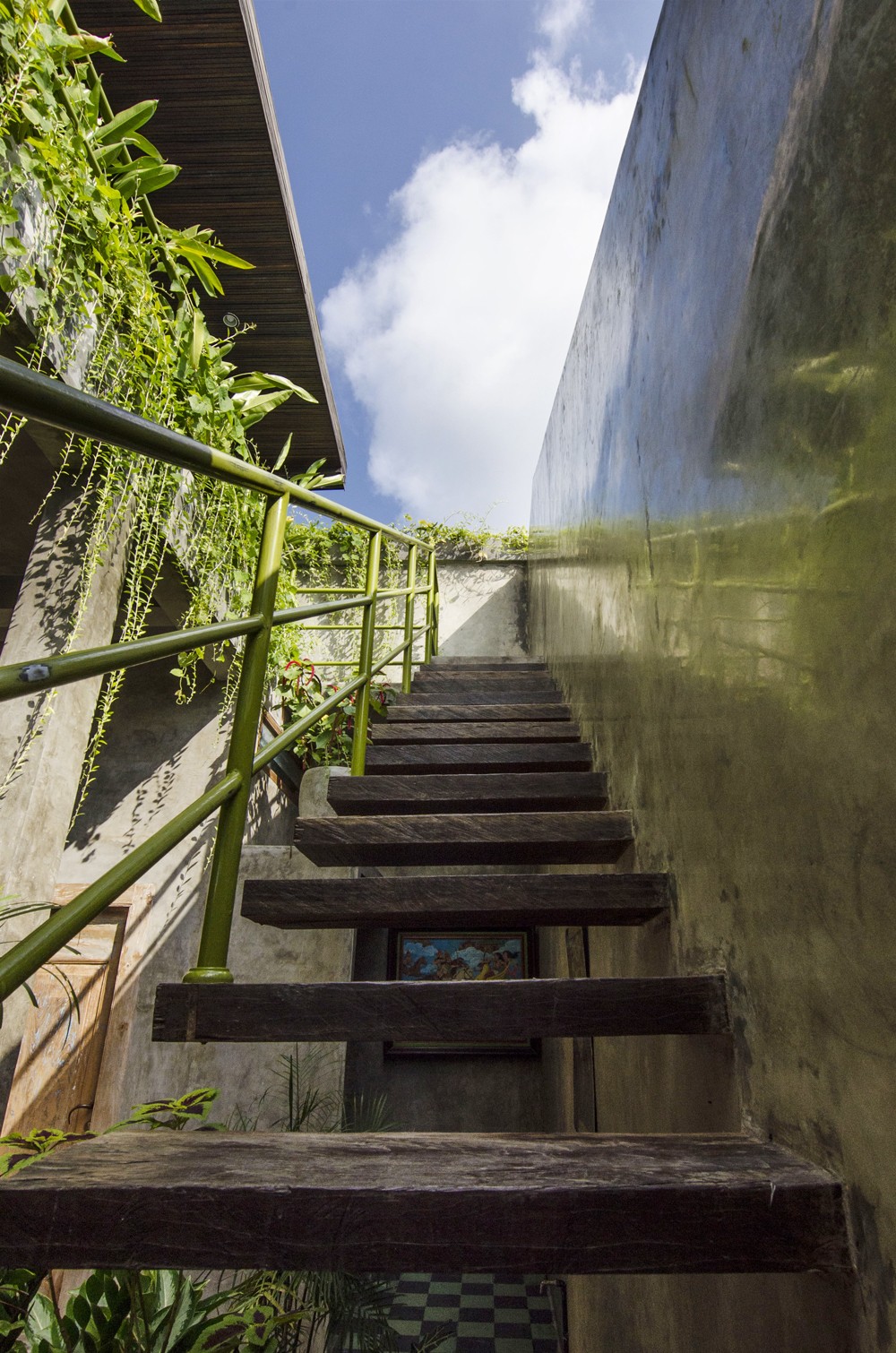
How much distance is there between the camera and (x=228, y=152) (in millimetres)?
3377

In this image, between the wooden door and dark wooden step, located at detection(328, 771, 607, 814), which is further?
the wooden door

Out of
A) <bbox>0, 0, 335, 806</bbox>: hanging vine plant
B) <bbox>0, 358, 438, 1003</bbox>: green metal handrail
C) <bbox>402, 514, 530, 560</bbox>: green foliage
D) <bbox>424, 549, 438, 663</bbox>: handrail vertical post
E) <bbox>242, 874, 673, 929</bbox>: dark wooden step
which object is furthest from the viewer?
<bbox>402, 514, 530, 560</bbox>: green foliage

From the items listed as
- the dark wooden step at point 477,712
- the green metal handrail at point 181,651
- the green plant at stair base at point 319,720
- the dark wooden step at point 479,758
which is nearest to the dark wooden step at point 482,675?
the green plant at stair base at point 319,720

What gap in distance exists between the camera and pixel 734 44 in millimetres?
1190

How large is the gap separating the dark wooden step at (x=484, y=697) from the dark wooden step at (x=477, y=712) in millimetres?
284

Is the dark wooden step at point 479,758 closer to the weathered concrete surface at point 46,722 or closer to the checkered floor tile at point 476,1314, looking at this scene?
the weathered concrete surface at point 46,722

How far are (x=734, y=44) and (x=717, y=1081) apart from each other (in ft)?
5.52

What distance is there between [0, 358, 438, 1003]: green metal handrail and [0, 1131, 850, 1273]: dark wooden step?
0.23 meters

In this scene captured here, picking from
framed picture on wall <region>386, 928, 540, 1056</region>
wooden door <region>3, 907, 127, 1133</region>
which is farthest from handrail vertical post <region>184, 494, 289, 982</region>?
framed picture on wall <region>386, 928, 540, 1056</region>

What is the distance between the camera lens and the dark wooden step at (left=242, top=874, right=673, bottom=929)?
141 centimetres

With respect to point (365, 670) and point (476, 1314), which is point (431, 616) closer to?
point (365, 670)

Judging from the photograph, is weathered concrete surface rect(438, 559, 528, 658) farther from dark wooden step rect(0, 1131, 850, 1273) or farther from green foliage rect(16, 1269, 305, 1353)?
dark wooden step rect(0, 1131, 850, 1273)

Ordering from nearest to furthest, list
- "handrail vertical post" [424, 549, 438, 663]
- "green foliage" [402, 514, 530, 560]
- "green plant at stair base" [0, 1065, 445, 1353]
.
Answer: "green plant at stair base" [0, 1065, 445, 1353] < "handrail vertical post" [424, 549, 438, 663] < "green foliage" [402, 514, 530, 560]

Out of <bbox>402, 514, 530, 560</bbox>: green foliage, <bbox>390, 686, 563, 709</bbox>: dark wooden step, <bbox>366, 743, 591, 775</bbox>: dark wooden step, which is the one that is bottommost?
<bbox>366, 743, 591, 775</bbox>: dark wooden step
